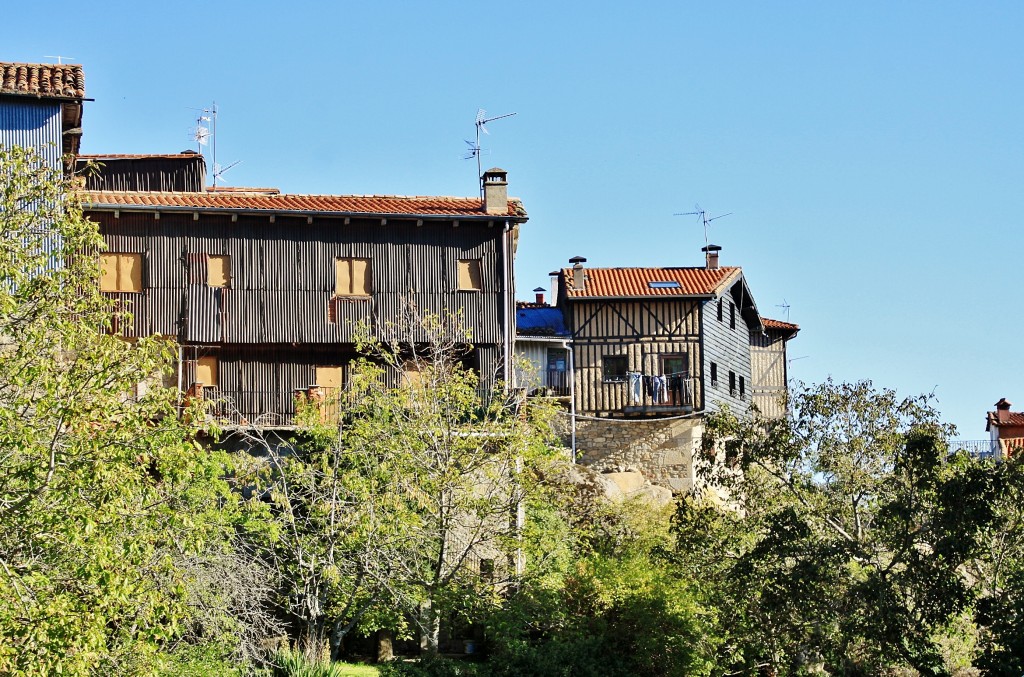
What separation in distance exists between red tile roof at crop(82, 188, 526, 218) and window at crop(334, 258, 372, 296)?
1.37 metres

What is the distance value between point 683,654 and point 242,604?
9.17m

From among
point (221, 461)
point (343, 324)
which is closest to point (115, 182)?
point (343, 324)

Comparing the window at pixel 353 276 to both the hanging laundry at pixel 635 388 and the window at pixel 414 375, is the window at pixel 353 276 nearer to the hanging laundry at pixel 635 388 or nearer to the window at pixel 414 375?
the window at pixel 414 375

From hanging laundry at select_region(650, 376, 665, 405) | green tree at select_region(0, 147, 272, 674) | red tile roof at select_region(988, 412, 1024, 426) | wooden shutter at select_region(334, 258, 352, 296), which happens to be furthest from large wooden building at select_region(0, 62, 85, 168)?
red tile roof at select_region(988, 412, 1024, 426)

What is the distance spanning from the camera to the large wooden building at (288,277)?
37156 mm

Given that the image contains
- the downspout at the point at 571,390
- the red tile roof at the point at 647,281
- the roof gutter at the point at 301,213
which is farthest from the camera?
the red tile roof at the point at 647,281

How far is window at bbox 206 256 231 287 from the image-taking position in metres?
37.5

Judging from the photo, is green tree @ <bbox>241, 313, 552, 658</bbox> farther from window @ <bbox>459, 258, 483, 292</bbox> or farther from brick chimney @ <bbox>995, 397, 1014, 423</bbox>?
brick chimney @ <bbox>995, 397, 1014, 423</bbox>

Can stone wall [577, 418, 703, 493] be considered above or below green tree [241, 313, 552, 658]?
above

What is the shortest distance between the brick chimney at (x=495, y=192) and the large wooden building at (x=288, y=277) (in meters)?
0.04

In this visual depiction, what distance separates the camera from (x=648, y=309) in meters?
46.6

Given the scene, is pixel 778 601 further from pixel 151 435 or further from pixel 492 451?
pixel 151 435

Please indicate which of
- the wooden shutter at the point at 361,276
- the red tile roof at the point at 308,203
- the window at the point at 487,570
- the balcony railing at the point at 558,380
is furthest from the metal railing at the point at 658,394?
the window at the point at 487,570

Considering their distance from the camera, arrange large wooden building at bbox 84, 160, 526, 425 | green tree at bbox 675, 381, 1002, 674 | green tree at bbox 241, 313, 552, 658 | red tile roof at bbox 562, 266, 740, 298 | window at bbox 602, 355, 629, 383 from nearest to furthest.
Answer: green tree at bbox 675, 381, 1002, 674, green tree at bbox 241, 313, 552, 658, large wooden building at bbox 84, 160, 526, 425, window at bbox 602, 355, 629, 383, red tile roof at bbox 562, 266, 740, 298
